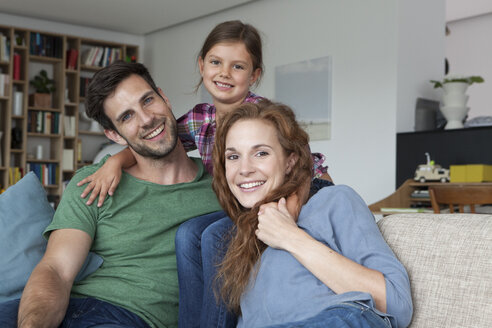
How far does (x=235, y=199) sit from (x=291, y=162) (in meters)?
0.21

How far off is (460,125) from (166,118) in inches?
135

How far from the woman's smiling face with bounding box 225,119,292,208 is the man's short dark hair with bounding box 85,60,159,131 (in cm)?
56

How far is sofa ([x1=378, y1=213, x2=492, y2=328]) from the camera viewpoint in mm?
1296

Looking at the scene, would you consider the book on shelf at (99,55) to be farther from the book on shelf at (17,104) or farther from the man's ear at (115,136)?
the man's ear at (115,136)

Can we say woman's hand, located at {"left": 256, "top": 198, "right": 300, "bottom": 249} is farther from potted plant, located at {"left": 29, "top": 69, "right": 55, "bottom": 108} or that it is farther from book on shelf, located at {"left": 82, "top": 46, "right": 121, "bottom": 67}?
book on shelf, located at {"left": 82, "top": 46, "right": 121, "bottom": 67}

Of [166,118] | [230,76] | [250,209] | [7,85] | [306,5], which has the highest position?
[306,5]

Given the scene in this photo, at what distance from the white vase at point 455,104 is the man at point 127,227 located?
3230 millimetres

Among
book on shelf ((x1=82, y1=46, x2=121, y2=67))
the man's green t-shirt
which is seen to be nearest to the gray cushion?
the man's green t-shirt

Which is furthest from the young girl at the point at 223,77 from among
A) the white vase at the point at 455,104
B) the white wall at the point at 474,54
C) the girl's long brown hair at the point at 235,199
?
the white wall at the point at 474,54

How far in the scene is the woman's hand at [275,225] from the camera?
1.44 metres

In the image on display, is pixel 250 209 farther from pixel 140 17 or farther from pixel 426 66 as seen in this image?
pixel 140 17

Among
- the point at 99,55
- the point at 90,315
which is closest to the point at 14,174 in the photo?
the point at 99,55

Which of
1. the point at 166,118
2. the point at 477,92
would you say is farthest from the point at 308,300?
the point at 477,92

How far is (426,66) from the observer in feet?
17.5
